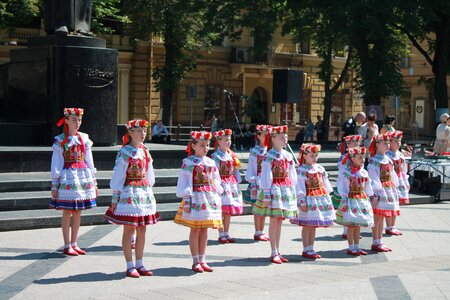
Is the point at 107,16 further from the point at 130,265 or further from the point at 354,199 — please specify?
the point at 130,265

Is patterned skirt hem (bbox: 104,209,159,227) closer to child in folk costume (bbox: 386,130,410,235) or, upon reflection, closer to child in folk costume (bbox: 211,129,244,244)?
child in folk costume (bbox: 211,129,244,244)

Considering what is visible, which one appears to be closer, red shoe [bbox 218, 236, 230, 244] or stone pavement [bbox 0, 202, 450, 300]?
stone pavement [bbox 0, 202, 450, 300]

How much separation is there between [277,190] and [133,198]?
2.33 meters

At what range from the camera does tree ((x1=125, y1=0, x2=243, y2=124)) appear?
3484 cm

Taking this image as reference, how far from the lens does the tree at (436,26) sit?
104 ft

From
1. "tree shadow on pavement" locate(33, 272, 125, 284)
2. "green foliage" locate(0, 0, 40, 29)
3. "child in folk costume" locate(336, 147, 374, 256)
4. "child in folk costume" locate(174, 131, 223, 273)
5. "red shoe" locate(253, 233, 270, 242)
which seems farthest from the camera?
"green foliage" locate(0, 0, 40, 29)

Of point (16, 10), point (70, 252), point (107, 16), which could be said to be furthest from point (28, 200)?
point (107, 16)

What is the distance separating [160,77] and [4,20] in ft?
28.5

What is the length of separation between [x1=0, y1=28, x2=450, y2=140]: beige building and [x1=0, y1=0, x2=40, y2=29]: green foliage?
473 cm

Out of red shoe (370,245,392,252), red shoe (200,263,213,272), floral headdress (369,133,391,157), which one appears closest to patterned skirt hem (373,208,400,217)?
red shoe (370,245,392,252)

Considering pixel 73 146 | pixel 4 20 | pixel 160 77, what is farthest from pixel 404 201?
pixel 160 77

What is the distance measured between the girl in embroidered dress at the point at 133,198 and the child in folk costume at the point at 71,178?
1.54 m

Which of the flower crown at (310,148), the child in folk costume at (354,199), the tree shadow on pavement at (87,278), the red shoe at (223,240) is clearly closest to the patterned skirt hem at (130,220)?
the tree shadow on pavement at (87,278)

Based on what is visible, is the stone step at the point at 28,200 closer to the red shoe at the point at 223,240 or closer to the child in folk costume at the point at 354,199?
the red shoe at the point at 223,240
